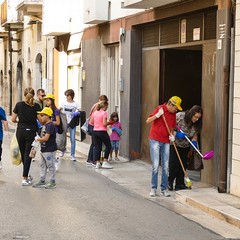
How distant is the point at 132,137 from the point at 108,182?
391cm

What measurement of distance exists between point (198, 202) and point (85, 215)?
6.47 ft

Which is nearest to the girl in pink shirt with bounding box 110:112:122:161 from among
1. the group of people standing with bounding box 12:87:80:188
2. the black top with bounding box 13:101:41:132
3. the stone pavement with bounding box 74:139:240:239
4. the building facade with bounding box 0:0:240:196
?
the building facade with bounding box 0:0:240:196

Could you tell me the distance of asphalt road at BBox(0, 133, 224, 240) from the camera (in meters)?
8.69

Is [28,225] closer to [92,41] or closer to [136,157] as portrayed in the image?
[136,157]

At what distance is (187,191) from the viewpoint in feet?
39.2

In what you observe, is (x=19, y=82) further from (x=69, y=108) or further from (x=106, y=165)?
(x=106, y=165)

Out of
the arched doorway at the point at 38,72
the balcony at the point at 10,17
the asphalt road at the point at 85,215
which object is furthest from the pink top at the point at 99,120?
the balcony at the point at 10,17

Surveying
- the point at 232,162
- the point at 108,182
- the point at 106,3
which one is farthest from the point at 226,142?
the point at 106,3

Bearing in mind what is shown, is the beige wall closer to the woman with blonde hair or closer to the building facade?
the building facade

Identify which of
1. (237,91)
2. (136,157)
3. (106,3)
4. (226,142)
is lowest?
(136,157)

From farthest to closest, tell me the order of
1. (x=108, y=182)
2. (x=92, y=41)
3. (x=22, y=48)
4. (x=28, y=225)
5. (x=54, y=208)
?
(x=22, y=48) < (x=92, y=41) < (x=108, y=182) < (x=54, y=208) < (x=28, y=225)

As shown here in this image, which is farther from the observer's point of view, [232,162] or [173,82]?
[173,82]

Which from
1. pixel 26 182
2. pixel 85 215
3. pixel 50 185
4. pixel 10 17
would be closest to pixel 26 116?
pixel 26 182

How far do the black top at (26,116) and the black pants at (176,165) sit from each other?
263 centimetres
